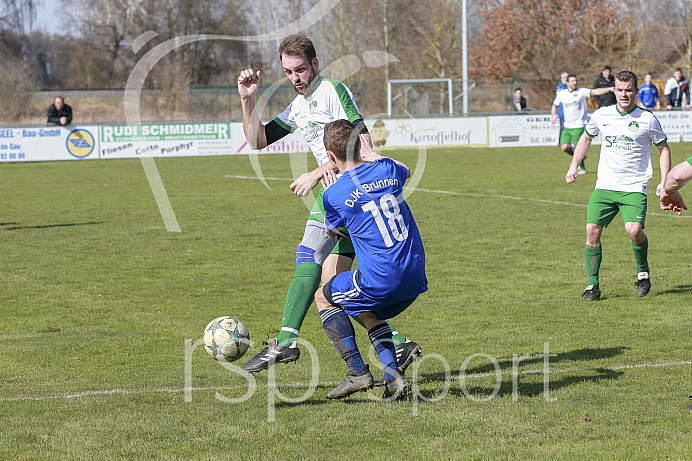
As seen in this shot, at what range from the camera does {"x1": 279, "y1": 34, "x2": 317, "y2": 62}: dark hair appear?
575 centimetres

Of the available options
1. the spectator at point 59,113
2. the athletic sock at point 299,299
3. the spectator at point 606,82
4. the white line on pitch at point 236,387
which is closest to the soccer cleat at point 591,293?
the white line on pitch at point 236,387

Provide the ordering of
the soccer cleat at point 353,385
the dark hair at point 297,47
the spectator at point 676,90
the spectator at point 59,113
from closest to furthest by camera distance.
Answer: the soccer cleat at point 353,385, the dark hair at point 297,47, the spectator at point 59,113, the spectator at point 676,90

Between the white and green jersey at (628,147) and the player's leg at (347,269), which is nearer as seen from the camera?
the player's leg at (347,269)

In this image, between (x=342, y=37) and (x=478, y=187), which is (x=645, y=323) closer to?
(x=478, y=187)

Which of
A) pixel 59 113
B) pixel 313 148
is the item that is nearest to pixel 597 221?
pixel 313 148

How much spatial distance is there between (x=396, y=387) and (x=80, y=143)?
87.0 ft

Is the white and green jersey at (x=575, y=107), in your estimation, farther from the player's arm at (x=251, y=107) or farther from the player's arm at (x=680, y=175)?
the player's arm at (x=680, y=175)

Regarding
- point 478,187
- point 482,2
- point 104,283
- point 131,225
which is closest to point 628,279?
point 104,283

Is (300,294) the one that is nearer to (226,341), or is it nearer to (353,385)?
(226,341)

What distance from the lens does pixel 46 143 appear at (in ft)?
95.7

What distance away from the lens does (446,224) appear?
13.7 m

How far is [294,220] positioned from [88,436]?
34.5 ft

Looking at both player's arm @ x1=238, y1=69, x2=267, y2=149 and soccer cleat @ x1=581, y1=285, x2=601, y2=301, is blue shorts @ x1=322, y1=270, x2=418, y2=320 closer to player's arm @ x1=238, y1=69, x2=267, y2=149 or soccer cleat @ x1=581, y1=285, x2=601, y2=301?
player's arm @ x1=238, y1=69, x2=267, y2=149

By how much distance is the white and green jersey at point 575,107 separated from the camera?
20688 millimetres
